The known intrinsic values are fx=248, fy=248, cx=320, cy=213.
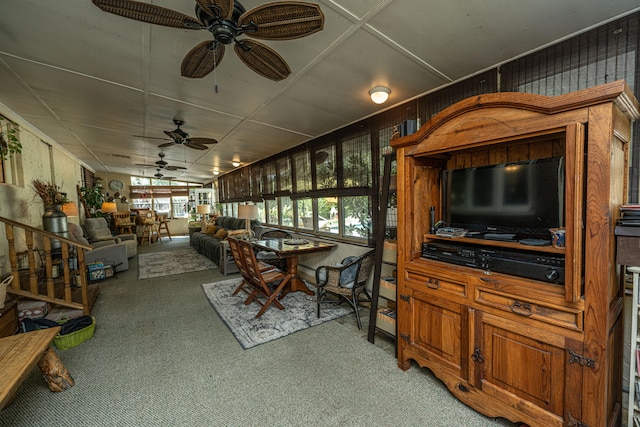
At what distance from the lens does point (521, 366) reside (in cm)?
144

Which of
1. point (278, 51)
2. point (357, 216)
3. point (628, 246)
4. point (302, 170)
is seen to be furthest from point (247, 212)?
point (628, 246)

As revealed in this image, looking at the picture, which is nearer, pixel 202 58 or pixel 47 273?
pixel 202 58

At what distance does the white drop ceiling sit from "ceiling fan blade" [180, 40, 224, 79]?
234 millimetres

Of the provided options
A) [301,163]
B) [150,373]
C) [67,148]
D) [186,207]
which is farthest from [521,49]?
[186,207]

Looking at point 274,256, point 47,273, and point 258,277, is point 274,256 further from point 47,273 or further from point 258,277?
point 47,273

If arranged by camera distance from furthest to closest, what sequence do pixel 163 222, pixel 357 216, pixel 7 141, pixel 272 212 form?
pixel 163 222, pixel 272 212, pixel 357 216, pixel 7 141

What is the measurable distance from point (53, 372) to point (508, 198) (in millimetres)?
3517

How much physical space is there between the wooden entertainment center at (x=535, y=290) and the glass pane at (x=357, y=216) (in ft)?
4.59

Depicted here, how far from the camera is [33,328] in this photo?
2.28 m

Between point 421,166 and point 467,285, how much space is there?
979mm

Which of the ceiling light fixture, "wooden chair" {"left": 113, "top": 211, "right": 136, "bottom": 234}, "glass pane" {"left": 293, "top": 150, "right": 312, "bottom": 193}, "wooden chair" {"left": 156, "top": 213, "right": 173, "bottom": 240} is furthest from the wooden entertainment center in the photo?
"wooden chair" {"left": 156, "top": 213, "right": 173, "bottom": 240}

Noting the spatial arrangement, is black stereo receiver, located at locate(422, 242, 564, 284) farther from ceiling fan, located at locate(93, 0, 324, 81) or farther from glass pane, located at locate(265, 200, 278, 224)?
glass pane, located at locate(265, 200, 278, 224)

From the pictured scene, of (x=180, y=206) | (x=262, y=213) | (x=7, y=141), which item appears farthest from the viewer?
(x=180, y=206)

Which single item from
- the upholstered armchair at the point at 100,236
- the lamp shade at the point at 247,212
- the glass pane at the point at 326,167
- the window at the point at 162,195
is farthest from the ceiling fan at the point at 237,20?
the window at the point at 162,195
